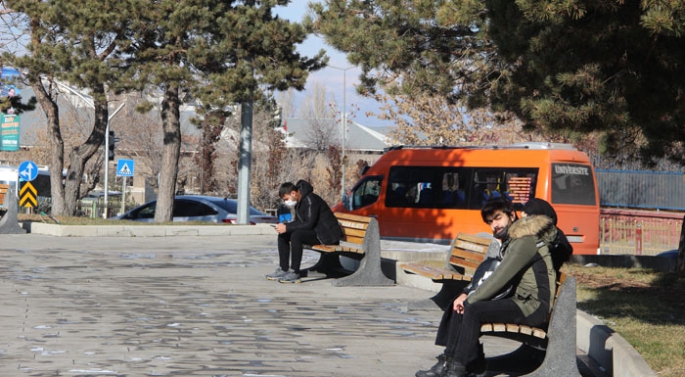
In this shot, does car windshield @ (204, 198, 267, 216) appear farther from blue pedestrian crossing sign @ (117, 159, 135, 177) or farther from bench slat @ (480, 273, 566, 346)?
bench slat @ (480, 273, 566, 346)

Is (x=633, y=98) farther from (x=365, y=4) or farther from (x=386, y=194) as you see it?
(x=386, y=194)

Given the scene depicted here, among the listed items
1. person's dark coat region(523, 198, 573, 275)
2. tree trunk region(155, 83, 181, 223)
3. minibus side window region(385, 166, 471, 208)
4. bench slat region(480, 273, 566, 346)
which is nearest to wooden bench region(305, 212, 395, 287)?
person's dark coat region(523, 198, 573, 275)

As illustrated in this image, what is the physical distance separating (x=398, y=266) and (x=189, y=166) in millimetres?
50221

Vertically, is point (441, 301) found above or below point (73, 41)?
below

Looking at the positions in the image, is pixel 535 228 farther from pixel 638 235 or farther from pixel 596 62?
pixel 638 235

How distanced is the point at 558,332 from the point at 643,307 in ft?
15.8

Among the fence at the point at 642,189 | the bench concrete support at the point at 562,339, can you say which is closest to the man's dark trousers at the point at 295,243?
the bench concrete support at the point at 562,339

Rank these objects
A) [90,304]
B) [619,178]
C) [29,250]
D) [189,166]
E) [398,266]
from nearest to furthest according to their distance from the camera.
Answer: [90,304], [398,266], [29,250], [619,178], [189,166]

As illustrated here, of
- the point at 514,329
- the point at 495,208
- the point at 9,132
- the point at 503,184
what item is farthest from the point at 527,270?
the point at 9,132

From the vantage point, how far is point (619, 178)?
137ft

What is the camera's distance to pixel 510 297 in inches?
307

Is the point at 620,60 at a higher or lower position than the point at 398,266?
higher

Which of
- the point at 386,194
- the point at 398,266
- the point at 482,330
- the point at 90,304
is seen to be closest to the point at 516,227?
the point at 482,330

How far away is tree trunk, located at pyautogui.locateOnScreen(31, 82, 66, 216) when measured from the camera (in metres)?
32.7
